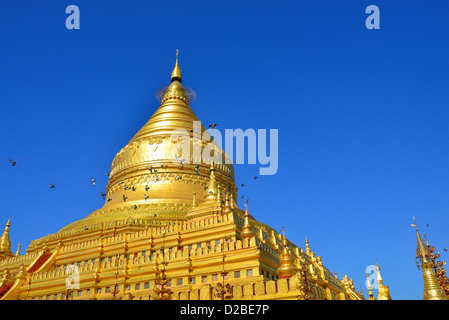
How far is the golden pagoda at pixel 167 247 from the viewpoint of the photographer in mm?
20078

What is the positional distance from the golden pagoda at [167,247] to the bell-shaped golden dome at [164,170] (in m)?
0.11

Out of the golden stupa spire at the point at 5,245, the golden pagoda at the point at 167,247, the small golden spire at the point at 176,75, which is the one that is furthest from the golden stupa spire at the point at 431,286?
the small golden spire at the point at 176,75

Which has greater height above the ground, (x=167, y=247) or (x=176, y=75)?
(x=176, y=75)

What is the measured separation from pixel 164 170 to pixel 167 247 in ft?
41.9

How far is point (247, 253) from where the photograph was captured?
20.4m

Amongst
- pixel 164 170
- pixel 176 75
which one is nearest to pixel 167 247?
pixel 164 170

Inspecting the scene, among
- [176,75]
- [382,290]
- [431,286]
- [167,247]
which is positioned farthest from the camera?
[176,75]

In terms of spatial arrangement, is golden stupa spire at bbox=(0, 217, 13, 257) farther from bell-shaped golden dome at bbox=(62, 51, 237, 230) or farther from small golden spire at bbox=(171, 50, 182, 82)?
small golden spire at bbox=(171, 50, 182, 82)

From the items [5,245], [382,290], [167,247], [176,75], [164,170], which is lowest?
[382,290]

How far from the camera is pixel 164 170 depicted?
3794 cm

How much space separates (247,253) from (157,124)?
2594 centimetres

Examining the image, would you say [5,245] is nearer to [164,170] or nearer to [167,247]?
[164,170]
